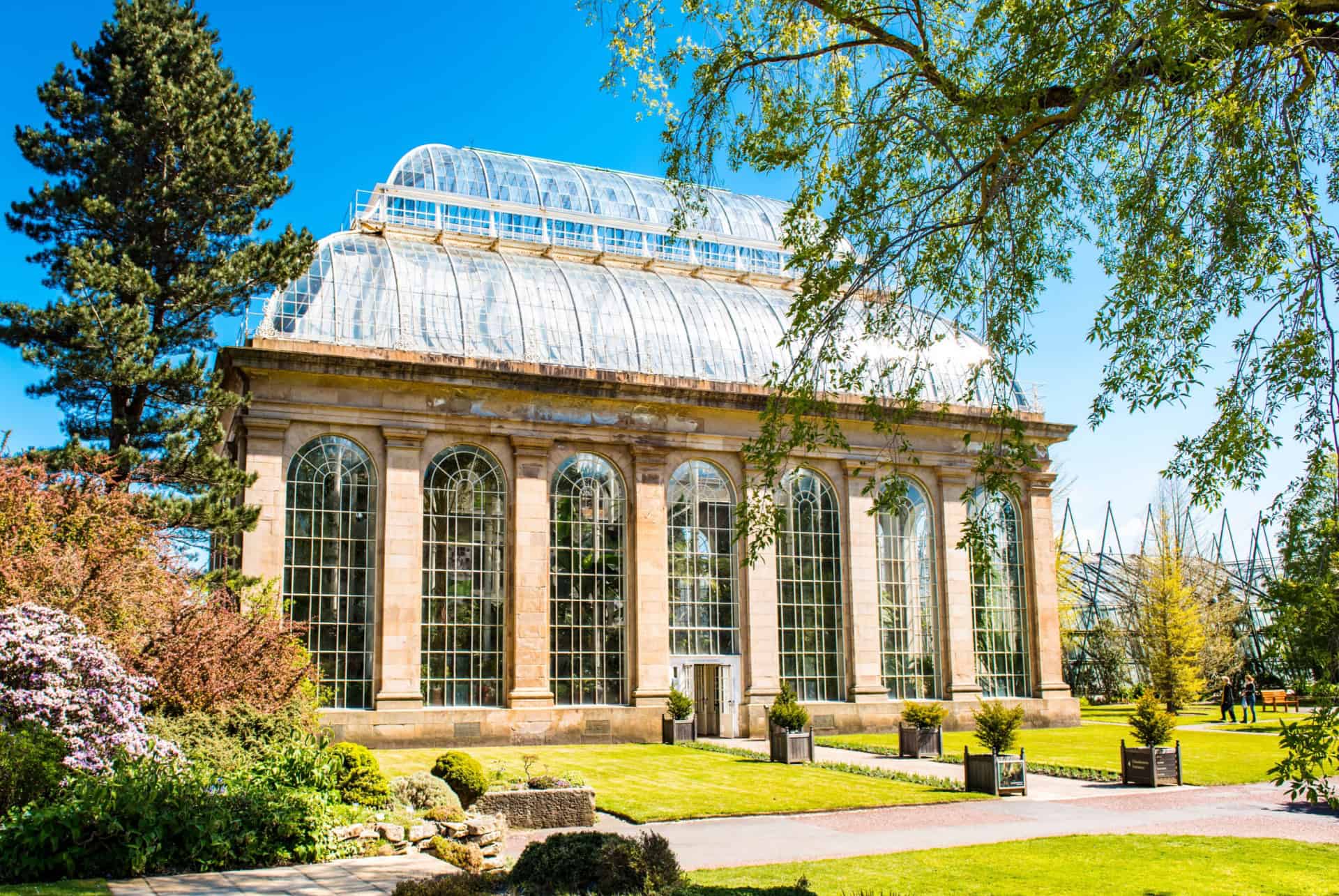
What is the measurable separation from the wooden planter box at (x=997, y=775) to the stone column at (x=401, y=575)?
557 inches

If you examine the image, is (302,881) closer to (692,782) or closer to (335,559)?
(692,782)

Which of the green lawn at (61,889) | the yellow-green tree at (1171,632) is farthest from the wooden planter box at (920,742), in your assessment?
the yellow-green tree at (1171,632)

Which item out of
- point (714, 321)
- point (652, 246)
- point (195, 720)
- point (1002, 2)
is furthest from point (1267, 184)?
point (652, 246)

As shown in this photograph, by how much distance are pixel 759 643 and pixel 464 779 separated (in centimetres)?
1609

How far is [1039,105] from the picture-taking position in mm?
11633

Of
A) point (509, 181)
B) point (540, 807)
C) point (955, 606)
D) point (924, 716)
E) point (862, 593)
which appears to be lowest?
point (540, 807)

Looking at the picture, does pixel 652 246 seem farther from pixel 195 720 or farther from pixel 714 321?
pixel 195 720

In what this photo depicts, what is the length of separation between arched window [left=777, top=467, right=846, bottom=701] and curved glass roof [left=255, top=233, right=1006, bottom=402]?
14.4 feet

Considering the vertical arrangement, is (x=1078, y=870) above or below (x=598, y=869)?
below

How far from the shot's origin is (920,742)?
92.0ft

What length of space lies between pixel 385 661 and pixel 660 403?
417 inches

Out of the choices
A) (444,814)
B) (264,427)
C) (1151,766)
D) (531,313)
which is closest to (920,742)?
(1151,766)

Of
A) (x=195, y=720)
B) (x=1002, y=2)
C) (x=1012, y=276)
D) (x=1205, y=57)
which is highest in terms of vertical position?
(x=1002, y=2)

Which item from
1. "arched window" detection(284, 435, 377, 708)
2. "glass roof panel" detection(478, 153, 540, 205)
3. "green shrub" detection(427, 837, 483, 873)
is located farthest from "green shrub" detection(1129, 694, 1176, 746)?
"glass roof panel" detection(478, 153, 540, 205)
